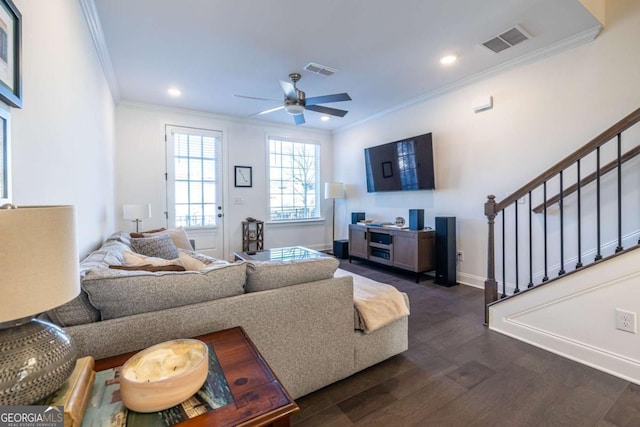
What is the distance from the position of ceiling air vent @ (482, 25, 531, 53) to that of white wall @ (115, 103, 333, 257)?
3819 millimetres

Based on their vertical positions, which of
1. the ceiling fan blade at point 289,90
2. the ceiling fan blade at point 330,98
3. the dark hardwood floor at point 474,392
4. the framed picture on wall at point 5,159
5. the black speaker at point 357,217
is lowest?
the dark hardwood floor at point 474,392

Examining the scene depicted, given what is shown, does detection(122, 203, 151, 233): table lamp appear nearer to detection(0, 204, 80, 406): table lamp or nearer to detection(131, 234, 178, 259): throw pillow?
detection(131, 234, 178, 259): throw pillow

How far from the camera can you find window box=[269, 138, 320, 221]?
589 centimetres

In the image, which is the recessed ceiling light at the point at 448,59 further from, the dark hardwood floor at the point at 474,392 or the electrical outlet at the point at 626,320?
the dark hardwood floor at the point at 474,392

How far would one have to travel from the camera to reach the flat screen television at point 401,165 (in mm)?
4258

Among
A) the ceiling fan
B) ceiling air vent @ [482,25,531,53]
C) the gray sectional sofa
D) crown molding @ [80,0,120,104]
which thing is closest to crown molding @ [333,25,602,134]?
ceiling air vent @ [482,25,531,53]

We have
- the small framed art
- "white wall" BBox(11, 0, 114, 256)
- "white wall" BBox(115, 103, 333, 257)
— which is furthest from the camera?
the small framed art

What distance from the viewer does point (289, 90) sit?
3195 mm

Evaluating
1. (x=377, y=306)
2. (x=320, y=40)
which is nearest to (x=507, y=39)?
(x=320, y=40)

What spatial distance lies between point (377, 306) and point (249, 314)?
925 millimetres

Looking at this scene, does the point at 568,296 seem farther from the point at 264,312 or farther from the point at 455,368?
the point at 264,312

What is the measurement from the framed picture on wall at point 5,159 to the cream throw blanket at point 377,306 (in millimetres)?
1806

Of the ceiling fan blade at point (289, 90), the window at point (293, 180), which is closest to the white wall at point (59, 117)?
the ceiling fan blade at point (289, 90)

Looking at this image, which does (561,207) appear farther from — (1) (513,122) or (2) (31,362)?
(2) (31,362)
